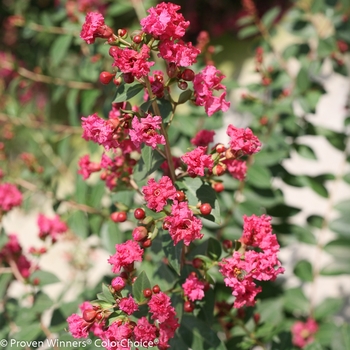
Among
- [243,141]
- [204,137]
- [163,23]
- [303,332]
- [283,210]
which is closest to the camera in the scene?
[163,23]

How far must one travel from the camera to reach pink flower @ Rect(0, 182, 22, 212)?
3.96 ft

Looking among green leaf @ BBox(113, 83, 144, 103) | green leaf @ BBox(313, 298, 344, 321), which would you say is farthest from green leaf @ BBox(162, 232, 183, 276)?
green leaf @ BBox(313, 298, 344, 321)

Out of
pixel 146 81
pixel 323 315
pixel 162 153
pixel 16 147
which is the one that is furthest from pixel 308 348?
pixel 16 147

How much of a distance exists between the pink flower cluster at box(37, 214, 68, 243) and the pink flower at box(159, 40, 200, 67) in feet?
2.31

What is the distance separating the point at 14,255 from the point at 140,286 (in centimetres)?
64

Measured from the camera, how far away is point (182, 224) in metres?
0.70

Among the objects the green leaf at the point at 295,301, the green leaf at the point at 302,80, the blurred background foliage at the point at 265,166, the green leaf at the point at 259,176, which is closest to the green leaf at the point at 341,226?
the blurred background foliage at the point at 265,166

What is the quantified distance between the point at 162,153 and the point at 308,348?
1.98ft

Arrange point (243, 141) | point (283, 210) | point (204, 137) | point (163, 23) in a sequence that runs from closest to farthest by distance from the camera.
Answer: point (163, 23), point (243, 141), point (204, 137), point (283, 210)

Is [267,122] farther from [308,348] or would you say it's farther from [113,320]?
[113,320]

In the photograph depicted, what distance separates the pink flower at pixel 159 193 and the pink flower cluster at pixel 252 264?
154mm

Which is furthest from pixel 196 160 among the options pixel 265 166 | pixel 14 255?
pixel 14 255

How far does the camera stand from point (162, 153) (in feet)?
2.65

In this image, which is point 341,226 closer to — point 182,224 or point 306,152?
point 306,152
